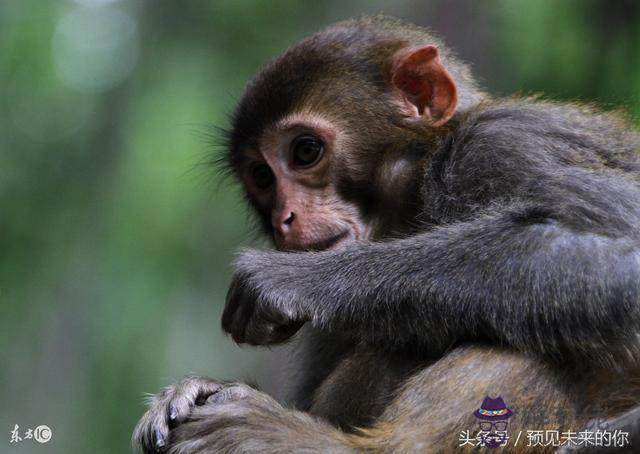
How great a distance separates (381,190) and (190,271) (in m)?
6.20

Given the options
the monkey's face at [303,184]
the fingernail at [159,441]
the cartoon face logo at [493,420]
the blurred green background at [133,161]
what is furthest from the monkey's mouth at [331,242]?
the blurred green background at [133,161]

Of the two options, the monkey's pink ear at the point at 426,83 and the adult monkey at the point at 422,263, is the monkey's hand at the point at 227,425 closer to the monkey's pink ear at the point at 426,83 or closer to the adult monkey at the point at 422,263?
the adult monkey at the point at 422,263

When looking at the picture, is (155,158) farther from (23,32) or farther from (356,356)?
(356,356)

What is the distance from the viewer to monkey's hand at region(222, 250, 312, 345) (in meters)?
5.43

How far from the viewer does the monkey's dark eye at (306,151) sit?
6.50 meters

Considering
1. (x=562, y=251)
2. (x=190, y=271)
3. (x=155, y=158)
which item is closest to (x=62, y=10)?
(x=155, y=158)

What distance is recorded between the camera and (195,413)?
Answer: 5305 millimetres

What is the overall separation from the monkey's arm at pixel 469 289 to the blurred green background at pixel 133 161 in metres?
4.27

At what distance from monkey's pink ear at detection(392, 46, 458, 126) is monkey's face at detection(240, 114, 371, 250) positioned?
1.79 feet

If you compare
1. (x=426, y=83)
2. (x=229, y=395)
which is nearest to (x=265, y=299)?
(x=229, y=395)

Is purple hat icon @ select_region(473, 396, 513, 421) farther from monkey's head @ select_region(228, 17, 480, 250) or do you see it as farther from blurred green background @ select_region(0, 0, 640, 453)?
blurred green background @ select_region(0, 0, 640, 453)

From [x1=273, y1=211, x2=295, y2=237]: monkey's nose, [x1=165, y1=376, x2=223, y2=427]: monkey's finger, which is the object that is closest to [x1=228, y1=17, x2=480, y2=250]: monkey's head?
[x1=273, y1=211, x2=295, y2=237]: monkey's nose

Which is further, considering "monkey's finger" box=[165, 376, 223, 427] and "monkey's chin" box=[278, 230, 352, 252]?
"monkey's chin" box=[278, 230, 352, 252]

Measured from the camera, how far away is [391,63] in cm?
659
